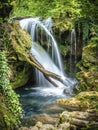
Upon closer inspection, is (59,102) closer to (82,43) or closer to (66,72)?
(66,72)

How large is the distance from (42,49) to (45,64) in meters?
1.23

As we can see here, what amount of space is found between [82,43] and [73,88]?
510 cm

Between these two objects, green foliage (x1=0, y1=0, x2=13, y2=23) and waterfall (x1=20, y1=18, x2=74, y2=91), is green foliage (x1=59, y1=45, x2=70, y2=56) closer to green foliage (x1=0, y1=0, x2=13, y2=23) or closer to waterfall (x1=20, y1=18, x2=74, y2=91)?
waterfall (x1=20, y1=18, x2=74, y2=91)

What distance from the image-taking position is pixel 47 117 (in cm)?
1211

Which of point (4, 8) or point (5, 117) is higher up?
point (4, 8)

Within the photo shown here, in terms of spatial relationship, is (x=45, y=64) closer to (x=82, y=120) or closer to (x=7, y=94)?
(x=7, y=94)

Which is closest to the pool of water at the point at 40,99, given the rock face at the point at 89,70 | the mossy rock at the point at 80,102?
the mossy rock at the point at 80,102

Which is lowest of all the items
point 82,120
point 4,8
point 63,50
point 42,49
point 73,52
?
point 82,120

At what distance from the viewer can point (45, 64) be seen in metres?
20.1

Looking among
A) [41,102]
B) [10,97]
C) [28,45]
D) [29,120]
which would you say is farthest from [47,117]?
[28,45]

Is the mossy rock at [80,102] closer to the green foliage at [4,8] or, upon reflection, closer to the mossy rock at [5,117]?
the mossy rock at [5,117]

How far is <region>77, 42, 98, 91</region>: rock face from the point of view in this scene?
16.3m

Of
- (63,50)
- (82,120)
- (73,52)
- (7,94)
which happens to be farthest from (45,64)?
(82,120)

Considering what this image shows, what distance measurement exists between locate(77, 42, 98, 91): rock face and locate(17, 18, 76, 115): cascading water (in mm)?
1068
